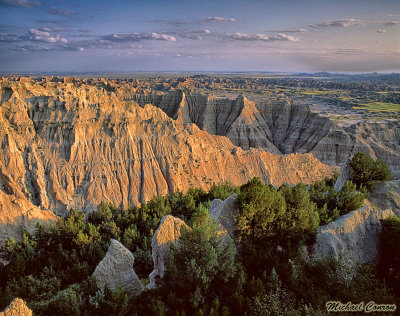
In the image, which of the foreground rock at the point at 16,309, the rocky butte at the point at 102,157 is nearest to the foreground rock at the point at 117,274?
the foreground rock at the point at 16,309

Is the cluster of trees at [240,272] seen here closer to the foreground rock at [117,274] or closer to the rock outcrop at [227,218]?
the rock outcrop at [227,218]

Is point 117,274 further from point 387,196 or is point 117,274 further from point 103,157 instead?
point 103,157

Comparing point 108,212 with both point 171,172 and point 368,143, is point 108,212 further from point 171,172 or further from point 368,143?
point 368,143

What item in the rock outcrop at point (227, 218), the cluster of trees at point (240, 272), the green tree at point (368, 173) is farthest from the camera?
the green tree at point (368, 173)

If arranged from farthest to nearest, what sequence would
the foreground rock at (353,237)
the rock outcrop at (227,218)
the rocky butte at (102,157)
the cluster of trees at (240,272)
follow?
the rocky butte at (102,157)
the rock outcrop at (227,218)
the foreground rock at (353,237)
the cluster of trees at (240,272)

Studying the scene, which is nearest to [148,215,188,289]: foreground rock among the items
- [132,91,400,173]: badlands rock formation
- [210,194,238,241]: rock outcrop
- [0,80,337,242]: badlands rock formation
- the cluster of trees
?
the cluster of trees

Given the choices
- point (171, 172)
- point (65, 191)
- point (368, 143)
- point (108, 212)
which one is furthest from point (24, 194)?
point (368, 143)
